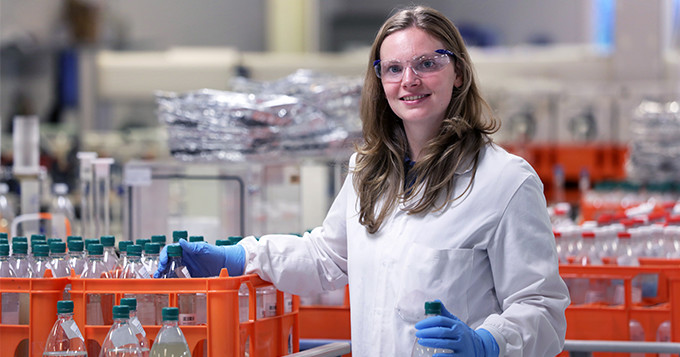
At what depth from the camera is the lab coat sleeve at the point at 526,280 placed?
210 cm

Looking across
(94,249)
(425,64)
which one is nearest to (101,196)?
(94,249)

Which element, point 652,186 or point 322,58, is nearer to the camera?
point 652,186

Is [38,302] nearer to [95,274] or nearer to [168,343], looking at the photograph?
[95,274]

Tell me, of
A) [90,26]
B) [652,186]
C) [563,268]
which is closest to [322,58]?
[90,26]

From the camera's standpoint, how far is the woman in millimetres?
2141

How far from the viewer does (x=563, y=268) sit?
288 centimetres

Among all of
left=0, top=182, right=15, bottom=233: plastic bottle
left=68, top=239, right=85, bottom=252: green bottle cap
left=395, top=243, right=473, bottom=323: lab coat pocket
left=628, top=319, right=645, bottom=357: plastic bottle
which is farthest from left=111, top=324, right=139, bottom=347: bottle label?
left=0, top=182, right=15, bottom=233: plastic bottle

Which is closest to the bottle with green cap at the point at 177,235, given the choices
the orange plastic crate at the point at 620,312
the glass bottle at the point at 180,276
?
the glass bottle at the point at 180,276

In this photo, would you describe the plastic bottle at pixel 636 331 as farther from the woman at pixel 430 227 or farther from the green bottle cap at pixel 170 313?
the green bottle cap at pixel 170 313

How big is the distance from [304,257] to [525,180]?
689 mm

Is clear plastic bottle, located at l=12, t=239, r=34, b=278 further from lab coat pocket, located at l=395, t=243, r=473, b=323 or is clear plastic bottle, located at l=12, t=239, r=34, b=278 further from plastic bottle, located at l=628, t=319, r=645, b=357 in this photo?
plastic bottle, located at l=628, t=319, r=645, b=357

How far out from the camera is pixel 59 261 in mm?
2498

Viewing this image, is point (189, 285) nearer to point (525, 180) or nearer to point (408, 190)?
point (408, 190)

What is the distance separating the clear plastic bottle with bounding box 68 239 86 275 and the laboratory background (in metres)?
0.02
